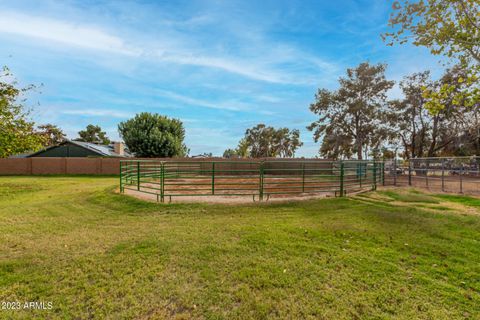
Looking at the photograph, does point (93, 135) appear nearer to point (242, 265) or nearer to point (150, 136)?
point (150, 136)

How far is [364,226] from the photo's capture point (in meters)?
4.97

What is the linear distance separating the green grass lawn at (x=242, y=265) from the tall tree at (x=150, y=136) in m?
18.6

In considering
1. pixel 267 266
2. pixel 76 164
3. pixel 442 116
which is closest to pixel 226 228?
pixel 267 266

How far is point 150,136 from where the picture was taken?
23.5 metres

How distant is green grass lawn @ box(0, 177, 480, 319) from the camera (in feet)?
7.90

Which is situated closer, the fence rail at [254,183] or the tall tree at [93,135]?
the fence rail at [254,183]

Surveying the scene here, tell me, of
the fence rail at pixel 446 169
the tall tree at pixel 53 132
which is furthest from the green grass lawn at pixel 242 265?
the tall tree at pixel 53 132

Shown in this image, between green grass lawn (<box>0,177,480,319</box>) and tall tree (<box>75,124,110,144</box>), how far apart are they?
48951 mm

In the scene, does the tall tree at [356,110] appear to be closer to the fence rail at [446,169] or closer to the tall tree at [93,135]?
the fence rail at [446,169]

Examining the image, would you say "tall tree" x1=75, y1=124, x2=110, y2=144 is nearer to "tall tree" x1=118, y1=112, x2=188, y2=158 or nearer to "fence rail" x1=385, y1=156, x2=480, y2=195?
"tall tree" x1=118, y1=112, x2=188, y2=158

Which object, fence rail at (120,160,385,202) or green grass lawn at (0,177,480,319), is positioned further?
fence rail at (120,160,385,202)

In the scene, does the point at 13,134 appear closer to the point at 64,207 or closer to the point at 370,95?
the point at 64,207

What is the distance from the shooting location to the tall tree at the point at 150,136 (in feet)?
77.9

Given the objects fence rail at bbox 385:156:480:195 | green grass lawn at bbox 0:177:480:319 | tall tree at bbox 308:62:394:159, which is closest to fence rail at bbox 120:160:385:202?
green grass lawn at bbox 0:177:480:319
